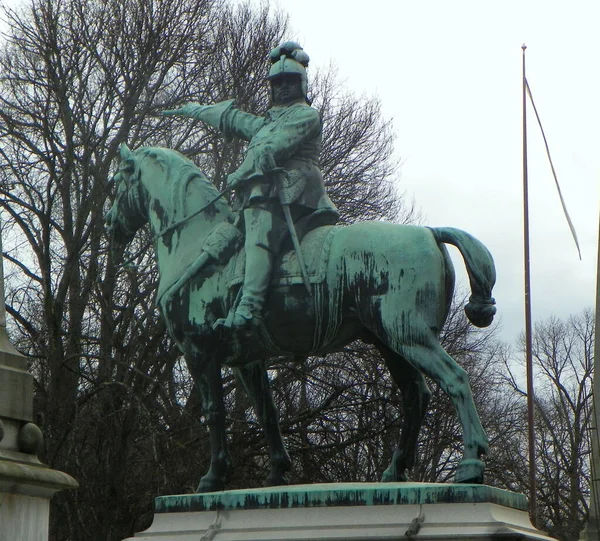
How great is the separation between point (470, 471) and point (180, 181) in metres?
3.00

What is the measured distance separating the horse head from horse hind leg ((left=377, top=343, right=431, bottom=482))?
217 cm

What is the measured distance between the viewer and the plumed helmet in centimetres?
928

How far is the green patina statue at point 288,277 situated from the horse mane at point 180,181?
0.01 meters

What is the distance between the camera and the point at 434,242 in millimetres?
8391

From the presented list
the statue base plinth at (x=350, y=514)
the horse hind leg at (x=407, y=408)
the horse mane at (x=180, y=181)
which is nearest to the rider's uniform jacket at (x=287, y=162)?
the horse mane at (x=180, y=181)

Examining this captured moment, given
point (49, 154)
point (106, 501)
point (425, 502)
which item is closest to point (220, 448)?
point (425, 502)

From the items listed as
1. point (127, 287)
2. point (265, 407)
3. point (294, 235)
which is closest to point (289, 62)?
point (294, 235)

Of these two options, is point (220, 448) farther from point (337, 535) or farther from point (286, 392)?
point (286, 392)

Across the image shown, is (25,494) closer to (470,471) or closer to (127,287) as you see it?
(470,471)

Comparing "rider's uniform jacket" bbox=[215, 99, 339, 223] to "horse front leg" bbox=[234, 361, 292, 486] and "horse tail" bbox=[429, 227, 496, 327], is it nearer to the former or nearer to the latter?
"horse tail" bbox=[429, 227, 496, 327]

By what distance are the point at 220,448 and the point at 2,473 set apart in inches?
58.6

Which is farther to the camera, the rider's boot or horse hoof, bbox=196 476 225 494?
horse hoof, bbox=196 476 225 494

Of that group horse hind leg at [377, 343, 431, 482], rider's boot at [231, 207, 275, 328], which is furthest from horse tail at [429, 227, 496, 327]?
rider's boot at [231, 207, 275, 328]

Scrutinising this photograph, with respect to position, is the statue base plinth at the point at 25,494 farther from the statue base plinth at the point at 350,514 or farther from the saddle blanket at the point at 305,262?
the saddle blanket at the point at 305,262
